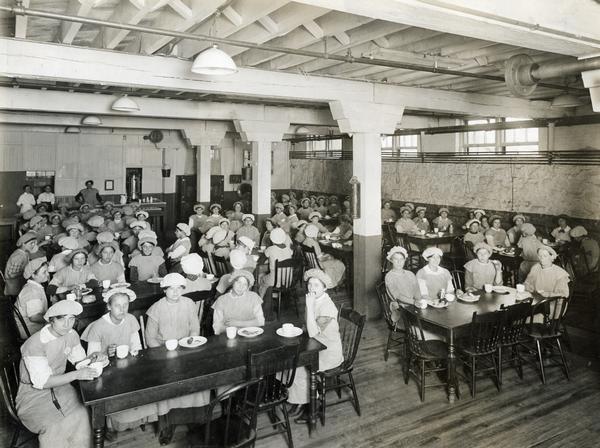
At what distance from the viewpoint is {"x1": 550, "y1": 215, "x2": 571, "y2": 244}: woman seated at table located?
31.3ft

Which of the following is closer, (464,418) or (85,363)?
(85,363)

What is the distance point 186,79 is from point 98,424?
4.46 meters

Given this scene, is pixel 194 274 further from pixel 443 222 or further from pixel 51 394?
pixel 443 222

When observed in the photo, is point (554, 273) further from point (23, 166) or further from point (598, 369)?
point (23, 166)

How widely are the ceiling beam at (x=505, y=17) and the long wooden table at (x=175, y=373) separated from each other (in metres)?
2.73

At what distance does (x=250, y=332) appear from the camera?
4738 mm

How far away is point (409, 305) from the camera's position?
5.75 metres

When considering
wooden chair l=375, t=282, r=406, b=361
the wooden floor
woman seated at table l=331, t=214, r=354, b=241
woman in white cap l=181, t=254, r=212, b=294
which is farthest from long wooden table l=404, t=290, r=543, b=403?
woman seated at table l=331, t=214, r=354, b=241

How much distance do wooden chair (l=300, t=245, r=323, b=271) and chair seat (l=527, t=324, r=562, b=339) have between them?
11.8 feet

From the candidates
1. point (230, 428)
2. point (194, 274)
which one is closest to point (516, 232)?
point (194, 274)

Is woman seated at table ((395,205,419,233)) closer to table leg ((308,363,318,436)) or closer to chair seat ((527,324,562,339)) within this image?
chair seat ((527,324,562,339))

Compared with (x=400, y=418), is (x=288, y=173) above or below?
above

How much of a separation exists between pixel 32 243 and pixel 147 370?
180 inches

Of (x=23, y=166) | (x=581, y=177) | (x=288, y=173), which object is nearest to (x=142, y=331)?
(x=581, y=177)
